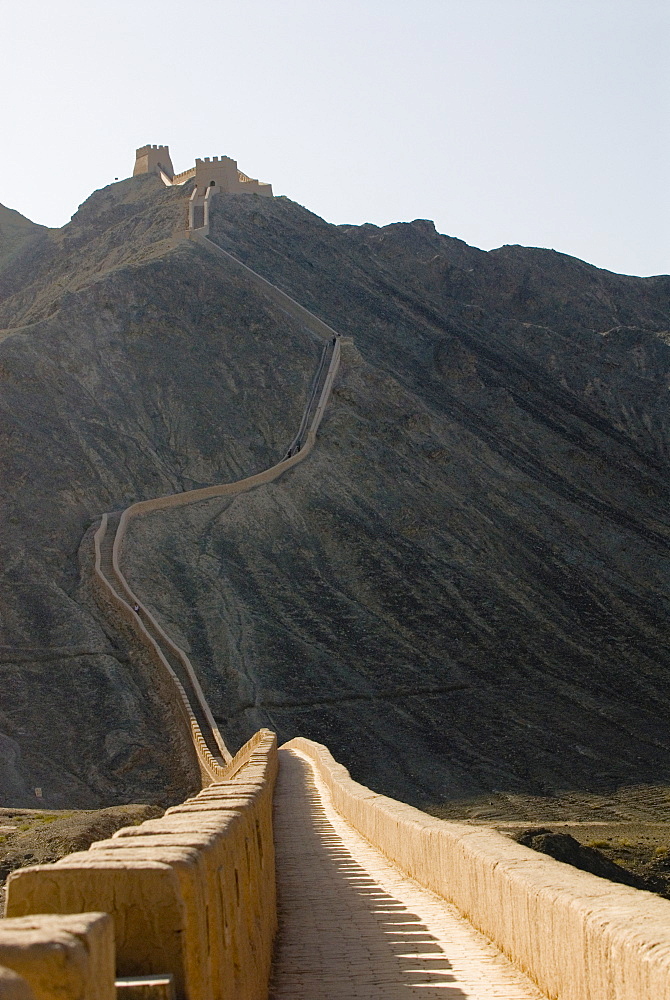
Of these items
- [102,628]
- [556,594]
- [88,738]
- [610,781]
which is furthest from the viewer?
[556,594]

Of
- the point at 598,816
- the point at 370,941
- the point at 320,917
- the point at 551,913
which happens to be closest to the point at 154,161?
the point at 598,816

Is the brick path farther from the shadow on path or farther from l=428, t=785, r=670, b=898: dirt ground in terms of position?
l=428, t=785, r=670, b=898: dirt ground

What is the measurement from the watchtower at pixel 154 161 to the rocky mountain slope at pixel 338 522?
20.3 feet

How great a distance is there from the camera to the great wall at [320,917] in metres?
3.65

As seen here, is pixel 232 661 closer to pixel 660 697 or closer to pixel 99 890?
pixel 660 697

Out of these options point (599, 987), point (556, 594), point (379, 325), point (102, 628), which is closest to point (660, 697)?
point (556, 594)

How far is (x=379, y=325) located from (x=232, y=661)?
3024 centimetres

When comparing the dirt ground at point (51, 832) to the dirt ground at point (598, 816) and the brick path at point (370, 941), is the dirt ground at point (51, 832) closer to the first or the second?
the brick path at point (370, 941)

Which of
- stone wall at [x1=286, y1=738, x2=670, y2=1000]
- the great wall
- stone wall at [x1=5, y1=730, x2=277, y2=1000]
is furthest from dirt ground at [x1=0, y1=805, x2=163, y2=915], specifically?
stone wall at [x1=5, y1=730, x2=277, y2=1000]

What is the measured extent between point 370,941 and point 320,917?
1.32 m

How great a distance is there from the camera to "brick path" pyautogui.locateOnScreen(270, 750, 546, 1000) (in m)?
6.16

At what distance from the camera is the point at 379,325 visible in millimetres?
64688

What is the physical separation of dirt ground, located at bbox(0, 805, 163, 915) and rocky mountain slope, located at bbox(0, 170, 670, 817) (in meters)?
9.72

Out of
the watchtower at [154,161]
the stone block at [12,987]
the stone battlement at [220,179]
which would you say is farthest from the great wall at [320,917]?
the watchtower at [154,161]
